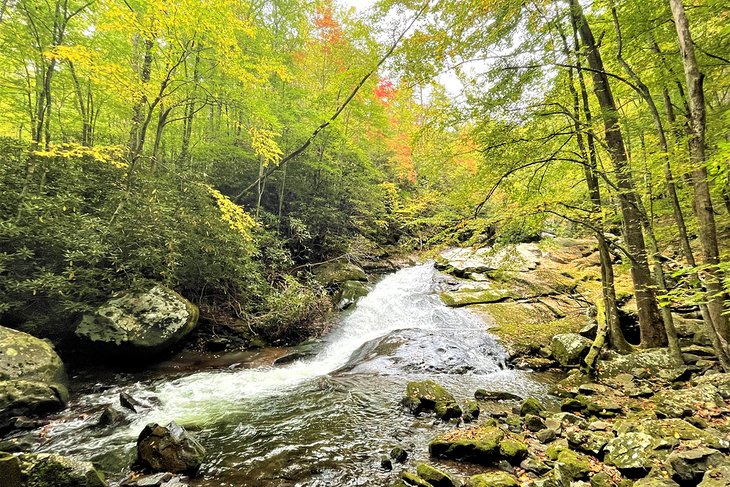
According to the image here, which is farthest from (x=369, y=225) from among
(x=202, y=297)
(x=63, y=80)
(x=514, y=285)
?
(x=63, y=80)

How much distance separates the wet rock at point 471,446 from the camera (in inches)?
160

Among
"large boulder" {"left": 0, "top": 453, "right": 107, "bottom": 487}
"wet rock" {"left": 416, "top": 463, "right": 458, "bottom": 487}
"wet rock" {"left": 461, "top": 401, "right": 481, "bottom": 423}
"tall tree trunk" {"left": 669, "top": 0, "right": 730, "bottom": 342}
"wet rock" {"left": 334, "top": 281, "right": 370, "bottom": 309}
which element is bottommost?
"wet rock" {"left": 461, "top": 401, "right": 481, "bottom": 423}

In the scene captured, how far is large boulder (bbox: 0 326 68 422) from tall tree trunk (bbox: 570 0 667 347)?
10.5 meters

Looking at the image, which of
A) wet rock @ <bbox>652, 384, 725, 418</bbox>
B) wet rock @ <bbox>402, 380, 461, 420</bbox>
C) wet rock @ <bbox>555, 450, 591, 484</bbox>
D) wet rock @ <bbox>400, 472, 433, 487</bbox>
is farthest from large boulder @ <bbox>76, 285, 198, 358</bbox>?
wet rock @ <bbox>652, 384, 725, 418</bbox>

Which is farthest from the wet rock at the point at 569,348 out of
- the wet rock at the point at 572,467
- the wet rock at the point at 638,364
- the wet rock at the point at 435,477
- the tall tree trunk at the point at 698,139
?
the wet rock at the point at 435,477

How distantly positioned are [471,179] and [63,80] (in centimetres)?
1132

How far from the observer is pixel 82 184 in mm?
7715

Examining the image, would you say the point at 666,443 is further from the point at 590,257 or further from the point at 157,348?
the point at 590,257

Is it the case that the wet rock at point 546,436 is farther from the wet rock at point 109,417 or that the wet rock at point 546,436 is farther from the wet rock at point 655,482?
the wet rock at point 109,417

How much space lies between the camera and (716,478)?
293 centimetres

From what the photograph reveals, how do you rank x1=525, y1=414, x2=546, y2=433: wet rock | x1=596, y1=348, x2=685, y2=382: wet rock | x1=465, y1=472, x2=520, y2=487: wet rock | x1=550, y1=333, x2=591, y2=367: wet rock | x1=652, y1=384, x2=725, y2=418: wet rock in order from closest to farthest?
1. x1=465, y1=472, x2=520, y2=487: wet rock
2. x1=652, y1=384, x2=725, y2=418: wet rock
3. x1=525, y1=414, x2=546, y2=433: wet rock
4. x1=596, y1=348, x2=685, y2=382: wet rock
5. x1=550, y1=333, x2=591, y2=367: wet rock

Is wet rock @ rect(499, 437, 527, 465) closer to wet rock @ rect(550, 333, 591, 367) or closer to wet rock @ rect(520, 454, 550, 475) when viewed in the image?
wet rock @ rect(520, 454, 550, 475)

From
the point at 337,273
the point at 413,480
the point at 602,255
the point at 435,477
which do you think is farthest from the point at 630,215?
the point at 337,273

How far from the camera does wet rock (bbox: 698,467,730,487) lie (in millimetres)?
2808
